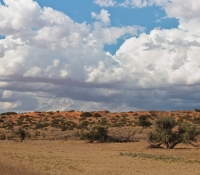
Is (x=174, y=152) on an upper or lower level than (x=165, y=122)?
lower

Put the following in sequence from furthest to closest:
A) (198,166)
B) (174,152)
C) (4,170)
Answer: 1. (174,152)
2. (198,166)
3. (4,170)

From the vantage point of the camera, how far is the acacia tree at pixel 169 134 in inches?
1806

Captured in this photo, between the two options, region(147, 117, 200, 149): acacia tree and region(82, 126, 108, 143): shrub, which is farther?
region(82, 126, 108, 143): shrub

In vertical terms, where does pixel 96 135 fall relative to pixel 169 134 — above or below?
below

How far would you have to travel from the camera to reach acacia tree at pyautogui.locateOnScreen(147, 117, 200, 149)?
4588 cm

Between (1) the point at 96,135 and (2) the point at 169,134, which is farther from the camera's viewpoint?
(1) the point at 96,135

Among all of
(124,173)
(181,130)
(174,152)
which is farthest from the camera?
(181,130)

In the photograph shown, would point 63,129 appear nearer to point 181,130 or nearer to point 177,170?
point 181,130

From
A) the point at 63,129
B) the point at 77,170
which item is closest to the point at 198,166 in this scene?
the point at 77,170

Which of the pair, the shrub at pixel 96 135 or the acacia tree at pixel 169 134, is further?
the shrub at pixel 96 135

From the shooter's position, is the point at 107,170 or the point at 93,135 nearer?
the point at 107,170

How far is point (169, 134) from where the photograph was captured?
152ft

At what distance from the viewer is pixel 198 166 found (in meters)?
30.8

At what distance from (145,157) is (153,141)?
1092cm
